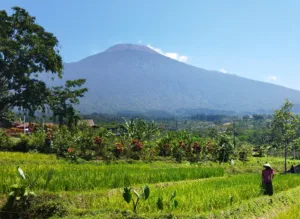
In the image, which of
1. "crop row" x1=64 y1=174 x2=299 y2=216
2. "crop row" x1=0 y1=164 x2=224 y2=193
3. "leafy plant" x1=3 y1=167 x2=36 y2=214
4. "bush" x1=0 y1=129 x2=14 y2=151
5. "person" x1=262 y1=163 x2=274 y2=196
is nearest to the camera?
"leafy plant" x1=3 y1=167 x2=36 y2=214

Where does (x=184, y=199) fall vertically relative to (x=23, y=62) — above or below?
below

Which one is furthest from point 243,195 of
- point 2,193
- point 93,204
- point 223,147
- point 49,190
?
point 223,147

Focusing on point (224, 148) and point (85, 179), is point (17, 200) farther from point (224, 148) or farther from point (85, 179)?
point (224, 148)

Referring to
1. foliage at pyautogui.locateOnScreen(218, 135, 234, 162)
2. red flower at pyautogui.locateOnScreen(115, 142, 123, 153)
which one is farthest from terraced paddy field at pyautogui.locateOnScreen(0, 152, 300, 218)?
foliage at pyautogui.locateOnScreen(218, 135, 234, 162)

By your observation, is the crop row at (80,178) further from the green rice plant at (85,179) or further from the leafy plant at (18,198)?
the leafy plant at (18,198)

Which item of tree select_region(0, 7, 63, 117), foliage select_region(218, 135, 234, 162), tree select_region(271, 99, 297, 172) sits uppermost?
tree select_region(0, 7, 63, 117)

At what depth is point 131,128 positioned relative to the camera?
Answer: 68.5 feet

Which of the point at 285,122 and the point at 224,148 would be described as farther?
the point at 224,148

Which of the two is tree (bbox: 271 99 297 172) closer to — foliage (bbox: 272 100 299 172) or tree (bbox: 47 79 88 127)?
foliage (bbox: 272 100 299 172)

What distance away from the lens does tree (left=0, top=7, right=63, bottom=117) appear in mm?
21406

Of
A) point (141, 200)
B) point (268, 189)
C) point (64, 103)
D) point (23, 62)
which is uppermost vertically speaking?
point (23, 62)

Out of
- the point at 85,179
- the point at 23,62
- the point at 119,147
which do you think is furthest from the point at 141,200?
the point at 23,62

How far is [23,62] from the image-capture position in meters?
21.9

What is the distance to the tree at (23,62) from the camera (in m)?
21.4
